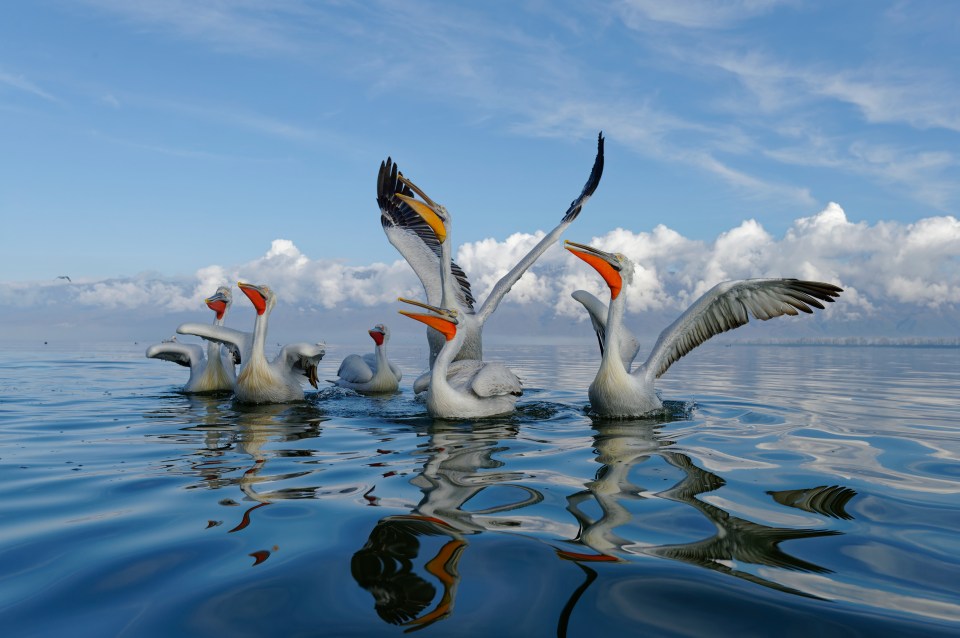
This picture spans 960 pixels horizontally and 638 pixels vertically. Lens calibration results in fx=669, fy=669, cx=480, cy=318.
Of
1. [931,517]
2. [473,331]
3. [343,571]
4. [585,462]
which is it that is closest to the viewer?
[343,571]

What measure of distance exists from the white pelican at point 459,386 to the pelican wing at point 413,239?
9.32 feet

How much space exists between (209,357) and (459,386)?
5.67 meters

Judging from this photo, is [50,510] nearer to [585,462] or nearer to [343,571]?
[343,571]

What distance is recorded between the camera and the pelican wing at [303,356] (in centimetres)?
1049

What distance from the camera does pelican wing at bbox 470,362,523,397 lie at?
8508 mm

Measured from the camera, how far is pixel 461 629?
2.74 meters

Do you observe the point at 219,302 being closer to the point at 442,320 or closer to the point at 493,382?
the point at 442,320

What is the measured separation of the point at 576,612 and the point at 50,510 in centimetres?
369

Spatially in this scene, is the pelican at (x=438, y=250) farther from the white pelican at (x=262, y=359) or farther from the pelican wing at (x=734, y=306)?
the pelican wing at (x=734, y=306)

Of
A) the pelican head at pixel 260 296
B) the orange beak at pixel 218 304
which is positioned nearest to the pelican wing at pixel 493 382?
the pelican head at pixel 260 296

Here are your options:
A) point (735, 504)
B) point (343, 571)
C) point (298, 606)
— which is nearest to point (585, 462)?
point (735, 504)

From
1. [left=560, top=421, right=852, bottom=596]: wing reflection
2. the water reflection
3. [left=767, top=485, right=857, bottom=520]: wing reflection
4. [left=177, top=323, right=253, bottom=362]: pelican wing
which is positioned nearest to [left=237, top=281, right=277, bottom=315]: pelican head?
[left=177, top=323, right=253, bottom=362]: pelican wing

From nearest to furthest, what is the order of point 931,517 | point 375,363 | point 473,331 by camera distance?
point 931,517
point 473,331
point 375,363

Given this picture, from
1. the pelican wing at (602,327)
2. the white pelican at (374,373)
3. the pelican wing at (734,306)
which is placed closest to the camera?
the pelican wing at (734,306)
